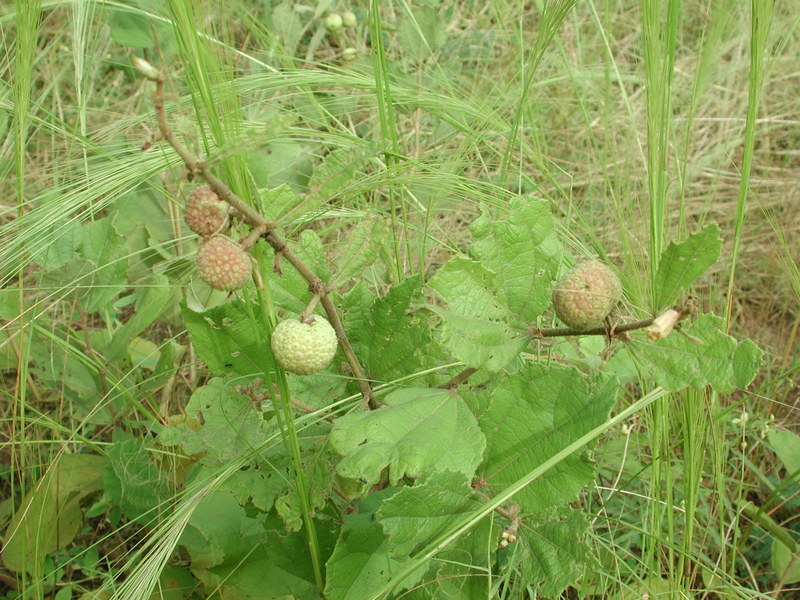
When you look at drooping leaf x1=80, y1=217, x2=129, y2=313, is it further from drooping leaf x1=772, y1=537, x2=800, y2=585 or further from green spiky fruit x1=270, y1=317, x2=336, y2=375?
drooping leaf x1=772, y1=537, x2=800, y2=585

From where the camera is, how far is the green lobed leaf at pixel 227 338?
1.03 meters

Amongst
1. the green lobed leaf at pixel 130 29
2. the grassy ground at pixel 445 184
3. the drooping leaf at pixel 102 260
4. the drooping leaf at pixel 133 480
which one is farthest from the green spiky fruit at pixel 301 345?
the green lobed leaf at pixel 130 29

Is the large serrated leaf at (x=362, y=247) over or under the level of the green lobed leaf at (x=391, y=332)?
over

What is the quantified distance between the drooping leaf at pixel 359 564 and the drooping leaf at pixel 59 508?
0.73 metres

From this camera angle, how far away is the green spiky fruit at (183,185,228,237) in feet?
2.40

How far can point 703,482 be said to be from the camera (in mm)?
1764

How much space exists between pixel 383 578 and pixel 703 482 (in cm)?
108

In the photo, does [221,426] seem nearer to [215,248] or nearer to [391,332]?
[391,332]

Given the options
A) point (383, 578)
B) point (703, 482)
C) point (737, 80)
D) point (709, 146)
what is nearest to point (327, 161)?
point (383, 578)

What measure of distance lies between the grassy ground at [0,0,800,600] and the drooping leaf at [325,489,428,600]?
32 centimetres

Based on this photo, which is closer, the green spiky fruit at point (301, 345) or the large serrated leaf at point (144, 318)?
the green spiky fruit at point (301, 345)

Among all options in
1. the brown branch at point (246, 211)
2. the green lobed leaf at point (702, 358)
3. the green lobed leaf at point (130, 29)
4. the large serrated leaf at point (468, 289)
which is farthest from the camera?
the green lobed leaf at point (130, 29)

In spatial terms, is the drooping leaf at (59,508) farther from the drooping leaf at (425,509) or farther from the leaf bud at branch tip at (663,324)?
the leaf bud at branch tip at (663,324)

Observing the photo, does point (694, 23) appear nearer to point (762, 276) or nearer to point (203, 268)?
point (762, 276)
